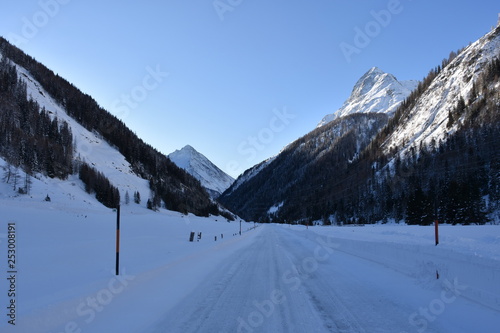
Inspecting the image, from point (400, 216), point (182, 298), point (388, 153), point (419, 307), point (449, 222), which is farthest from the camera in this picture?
point (388, 153)

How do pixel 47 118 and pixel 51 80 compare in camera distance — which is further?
pixel 51 80

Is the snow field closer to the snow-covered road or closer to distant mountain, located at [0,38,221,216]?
the snow-covered road

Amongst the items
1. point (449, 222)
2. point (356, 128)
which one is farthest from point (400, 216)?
point (356, 128)

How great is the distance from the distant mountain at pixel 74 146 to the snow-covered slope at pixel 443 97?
69637mm

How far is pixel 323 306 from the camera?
17.5ft

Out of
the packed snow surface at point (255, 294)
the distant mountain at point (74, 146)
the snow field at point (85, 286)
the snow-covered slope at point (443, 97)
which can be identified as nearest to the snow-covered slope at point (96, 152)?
the distant mountain at point (74, 146)

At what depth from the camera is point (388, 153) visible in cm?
10281

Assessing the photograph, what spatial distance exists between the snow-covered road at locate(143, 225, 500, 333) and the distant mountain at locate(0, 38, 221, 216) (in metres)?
32.5

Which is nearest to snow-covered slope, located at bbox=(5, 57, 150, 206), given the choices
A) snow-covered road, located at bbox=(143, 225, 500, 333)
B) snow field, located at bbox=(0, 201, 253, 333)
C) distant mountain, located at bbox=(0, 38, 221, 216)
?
distant mountain, located at bbox=(0, 38, 221, 216)

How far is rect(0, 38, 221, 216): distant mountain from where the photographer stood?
5153cm

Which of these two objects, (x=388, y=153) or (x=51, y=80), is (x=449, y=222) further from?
(x=51, y=80)

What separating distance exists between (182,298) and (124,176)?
2947 inches

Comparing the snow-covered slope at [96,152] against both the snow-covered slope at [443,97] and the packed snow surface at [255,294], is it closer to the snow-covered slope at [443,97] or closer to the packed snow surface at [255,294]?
the packed snow surface at [255,294]

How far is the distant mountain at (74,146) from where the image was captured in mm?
51534
